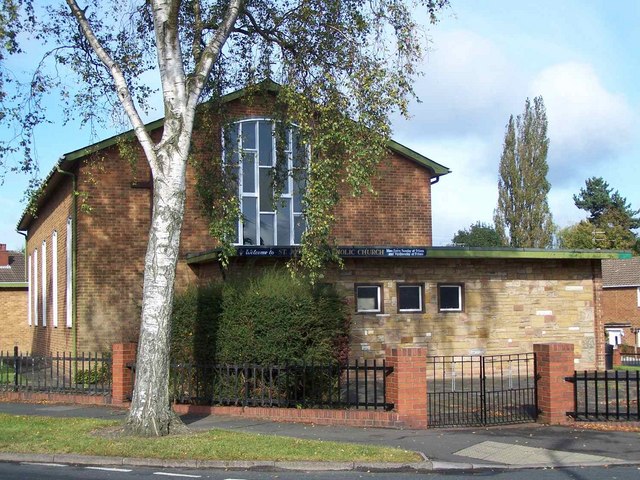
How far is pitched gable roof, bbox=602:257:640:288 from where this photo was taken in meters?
52.4

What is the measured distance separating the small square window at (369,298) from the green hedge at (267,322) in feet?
17.6

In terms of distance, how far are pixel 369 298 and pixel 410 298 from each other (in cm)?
110

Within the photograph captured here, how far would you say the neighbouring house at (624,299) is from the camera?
5156 cm

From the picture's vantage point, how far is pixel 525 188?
48406 mm

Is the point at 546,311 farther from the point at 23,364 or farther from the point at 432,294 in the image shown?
the point at 23,364

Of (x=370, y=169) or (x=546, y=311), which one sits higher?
(x=370, y=169)

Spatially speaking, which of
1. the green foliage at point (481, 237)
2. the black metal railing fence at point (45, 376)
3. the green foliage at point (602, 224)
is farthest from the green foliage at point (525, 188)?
the black metal railing fence at point (45, 376)

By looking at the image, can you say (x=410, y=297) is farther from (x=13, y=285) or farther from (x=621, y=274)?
(x=621, y=274)

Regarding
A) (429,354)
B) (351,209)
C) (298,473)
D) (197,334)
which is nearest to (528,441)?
(298,473)

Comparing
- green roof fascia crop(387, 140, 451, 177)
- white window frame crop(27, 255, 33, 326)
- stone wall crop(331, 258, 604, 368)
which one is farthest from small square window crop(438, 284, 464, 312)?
white window frame crop(27, 255, 33, 326)

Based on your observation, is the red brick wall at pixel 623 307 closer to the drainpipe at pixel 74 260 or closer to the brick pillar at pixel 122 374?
the drainpipe at pixel 74 260

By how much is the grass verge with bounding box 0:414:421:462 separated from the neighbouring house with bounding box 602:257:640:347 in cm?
4271

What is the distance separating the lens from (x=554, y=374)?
1441cm

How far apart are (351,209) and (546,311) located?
254 inches
